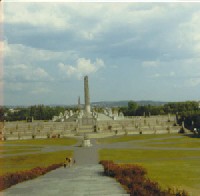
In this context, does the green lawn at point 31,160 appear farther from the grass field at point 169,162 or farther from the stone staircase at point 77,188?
the stone staircase at point 77,188

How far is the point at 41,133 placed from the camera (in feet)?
264

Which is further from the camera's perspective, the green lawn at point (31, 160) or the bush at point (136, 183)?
the green lawn at point (31, 160)

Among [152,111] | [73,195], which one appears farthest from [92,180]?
[152,111]

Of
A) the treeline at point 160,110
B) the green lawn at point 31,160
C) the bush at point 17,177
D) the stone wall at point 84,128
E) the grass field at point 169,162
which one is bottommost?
the green lawn at point 31,160

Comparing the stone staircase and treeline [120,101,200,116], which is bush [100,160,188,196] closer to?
the stone staircase

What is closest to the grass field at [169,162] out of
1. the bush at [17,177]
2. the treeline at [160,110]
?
the bush at [17,177]

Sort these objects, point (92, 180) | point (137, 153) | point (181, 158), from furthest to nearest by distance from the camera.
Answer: point (137, 153)
point (181, 158)
point (92, 180)

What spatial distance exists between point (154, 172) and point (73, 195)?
565 inches

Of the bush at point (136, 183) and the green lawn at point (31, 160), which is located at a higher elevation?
the bush at point (136, 183)

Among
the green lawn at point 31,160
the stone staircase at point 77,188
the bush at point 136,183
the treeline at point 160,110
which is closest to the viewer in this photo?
the bush at point 136,183

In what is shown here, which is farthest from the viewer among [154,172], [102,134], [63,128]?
[63,128]

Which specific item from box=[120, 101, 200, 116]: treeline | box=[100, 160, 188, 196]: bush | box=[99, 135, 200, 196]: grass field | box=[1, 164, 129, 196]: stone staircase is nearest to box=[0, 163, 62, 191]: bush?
box=[1, 164, 129, 196]: stone staircase

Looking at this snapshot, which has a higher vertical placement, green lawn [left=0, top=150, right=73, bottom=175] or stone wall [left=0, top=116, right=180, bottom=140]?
stone wall [left=0, top=116, right=180, bottom=140]

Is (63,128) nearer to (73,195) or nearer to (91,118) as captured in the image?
(91,118)
